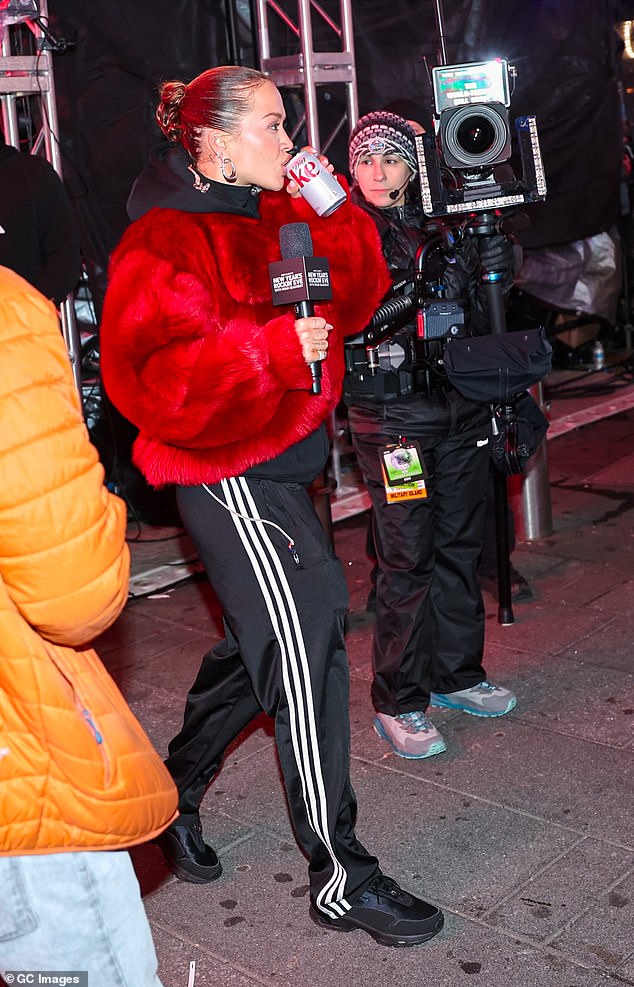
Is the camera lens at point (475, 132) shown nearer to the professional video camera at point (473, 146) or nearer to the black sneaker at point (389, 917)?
the professional video camera at point (473, 146)

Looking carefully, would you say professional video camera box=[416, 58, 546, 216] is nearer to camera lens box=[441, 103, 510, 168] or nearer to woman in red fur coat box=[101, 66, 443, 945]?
camera lens box=[441, 103, 510, 168]

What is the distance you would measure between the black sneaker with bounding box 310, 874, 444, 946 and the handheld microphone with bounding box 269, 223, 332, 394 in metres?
1.33

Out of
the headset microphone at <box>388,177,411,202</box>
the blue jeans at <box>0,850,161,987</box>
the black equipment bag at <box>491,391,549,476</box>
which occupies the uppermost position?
the headset microphone at <box>388,177,411,202</box>

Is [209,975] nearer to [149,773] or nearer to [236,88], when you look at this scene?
[149,773]

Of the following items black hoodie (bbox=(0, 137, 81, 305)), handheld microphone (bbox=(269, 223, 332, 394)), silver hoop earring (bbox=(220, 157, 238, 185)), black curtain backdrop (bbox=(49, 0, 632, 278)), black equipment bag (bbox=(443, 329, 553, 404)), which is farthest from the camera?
black curtain backdrop (bbox=(49, 0, 632, 278))

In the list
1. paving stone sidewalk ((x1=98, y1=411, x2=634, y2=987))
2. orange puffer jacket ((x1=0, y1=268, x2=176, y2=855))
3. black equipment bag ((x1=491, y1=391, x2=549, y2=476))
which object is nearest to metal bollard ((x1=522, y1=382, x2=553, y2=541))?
paving stone sidewalk ((x1=98, y1=411, x2=634, y2=987))

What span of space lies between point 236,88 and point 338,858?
196cm

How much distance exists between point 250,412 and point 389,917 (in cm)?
135

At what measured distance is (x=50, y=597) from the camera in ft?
5.86

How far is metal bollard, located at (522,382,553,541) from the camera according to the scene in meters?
6.31

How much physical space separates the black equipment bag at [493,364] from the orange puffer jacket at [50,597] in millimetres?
2336

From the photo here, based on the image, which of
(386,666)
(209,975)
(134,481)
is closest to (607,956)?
(209,975)

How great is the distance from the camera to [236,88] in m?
2.97

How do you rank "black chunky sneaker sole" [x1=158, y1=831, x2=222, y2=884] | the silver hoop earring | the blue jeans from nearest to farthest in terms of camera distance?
the blue jeans < the silver hoop earring < "black chunky sneaker sole" [x1=158, y1=831, x2=222, y2=884]
